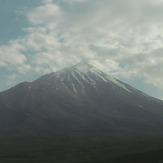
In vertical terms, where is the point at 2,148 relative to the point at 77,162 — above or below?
above

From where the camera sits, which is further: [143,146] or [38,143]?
[38,143]

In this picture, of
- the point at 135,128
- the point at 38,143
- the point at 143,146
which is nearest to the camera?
the point at 143,146

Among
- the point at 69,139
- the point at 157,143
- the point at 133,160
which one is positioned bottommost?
the point at 133,160

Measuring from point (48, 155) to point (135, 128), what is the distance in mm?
79588

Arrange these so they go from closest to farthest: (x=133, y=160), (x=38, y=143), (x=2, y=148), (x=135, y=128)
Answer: (x=133, y=160)
(x=2, y=148)
(x=38, y=143)
(x=135, y=128)

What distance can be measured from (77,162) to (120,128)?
318 ft

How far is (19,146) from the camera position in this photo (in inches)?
6161

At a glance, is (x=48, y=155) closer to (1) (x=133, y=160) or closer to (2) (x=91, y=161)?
(2) (x=91, y=161)

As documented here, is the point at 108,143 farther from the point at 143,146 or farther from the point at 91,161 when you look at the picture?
the point at 91,161

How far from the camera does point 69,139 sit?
172 metres

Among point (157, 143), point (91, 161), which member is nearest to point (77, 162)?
point (91, 161)

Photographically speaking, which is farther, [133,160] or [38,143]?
[38,143]

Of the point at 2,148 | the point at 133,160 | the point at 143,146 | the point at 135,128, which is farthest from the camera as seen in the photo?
the point at 135,128

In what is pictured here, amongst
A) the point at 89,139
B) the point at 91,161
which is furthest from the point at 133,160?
the point at 89,139
